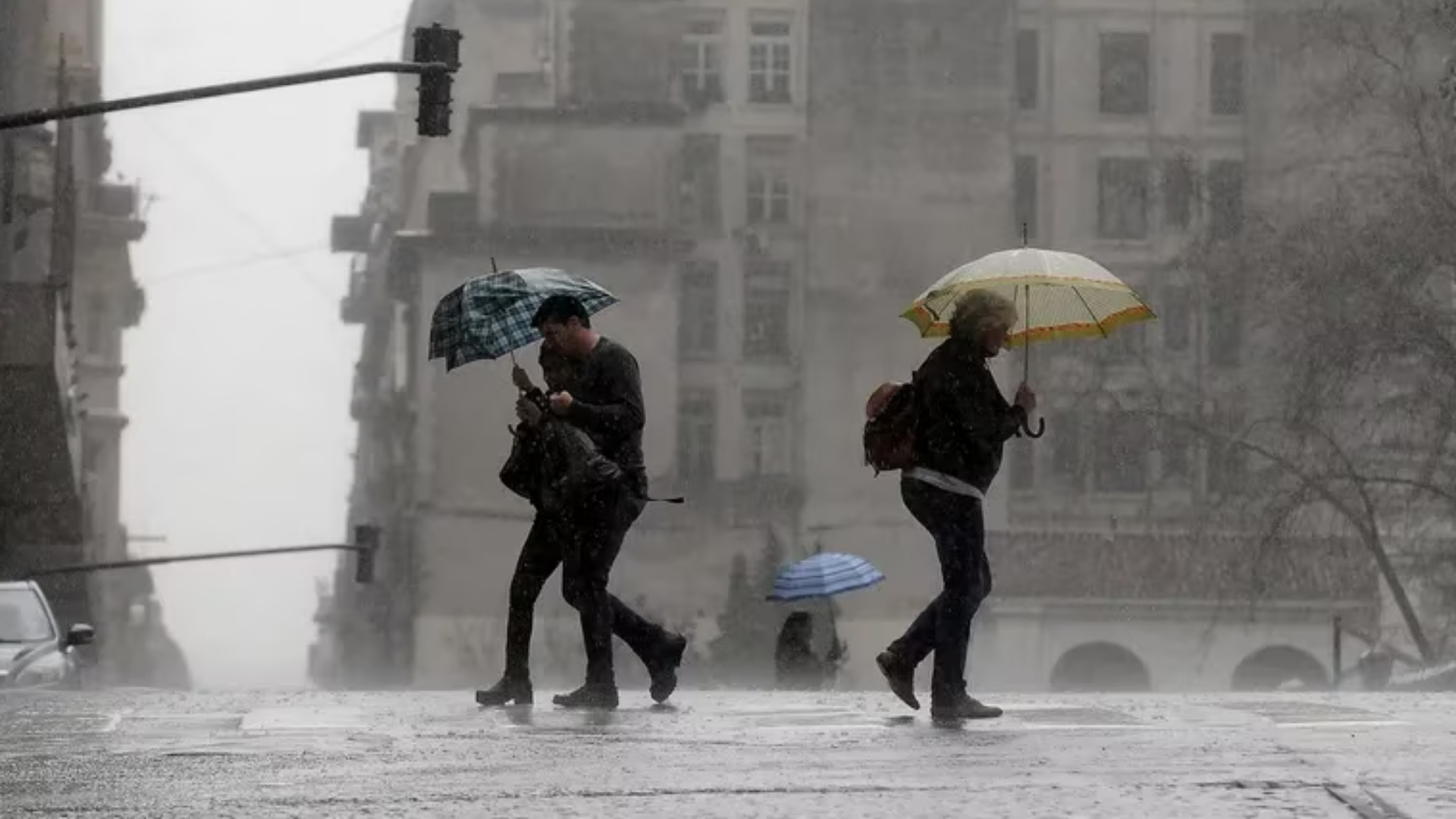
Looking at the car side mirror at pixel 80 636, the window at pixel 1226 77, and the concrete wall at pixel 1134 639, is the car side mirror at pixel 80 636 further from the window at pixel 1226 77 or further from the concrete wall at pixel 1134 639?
the window at pixel 1226 77

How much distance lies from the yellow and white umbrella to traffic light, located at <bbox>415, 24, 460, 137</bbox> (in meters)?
10.4

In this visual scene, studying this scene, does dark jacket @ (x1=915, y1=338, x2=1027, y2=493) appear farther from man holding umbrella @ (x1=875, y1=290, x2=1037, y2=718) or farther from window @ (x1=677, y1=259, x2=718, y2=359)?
window @ (x1=677, y1=259, x2=718, y2=359)

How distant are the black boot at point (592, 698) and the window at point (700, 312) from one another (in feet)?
204

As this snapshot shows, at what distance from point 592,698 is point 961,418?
2.25 metres

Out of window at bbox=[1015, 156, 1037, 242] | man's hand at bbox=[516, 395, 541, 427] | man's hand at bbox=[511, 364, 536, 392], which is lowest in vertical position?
man's hand at bbox=[516, 395, 541, 427]

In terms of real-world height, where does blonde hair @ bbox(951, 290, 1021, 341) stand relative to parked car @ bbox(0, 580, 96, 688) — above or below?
above

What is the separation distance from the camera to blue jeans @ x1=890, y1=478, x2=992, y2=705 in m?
12.4

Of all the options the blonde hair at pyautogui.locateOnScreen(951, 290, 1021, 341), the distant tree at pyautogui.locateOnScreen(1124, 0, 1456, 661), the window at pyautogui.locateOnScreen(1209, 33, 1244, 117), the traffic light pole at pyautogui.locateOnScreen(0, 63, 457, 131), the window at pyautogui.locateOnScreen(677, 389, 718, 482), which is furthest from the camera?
the window at pyautogui.locateOnScreen(1209, 33, 1244, 117)

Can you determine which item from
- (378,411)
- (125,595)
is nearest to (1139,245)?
(378,411)

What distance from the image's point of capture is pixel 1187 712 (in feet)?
A: 42.7

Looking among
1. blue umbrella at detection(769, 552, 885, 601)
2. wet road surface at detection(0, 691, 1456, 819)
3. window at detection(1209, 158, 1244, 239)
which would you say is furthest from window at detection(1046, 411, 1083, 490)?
wet road surface at detection(0, 691, 1456, 819)

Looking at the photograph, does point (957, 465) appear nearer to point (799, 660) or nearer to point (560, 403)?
point (560, 403)

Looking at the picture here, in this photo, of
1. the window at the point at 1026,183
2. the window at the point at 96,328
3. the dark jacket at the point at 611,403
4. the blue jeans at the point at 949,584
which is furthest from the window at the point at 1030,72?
the blue jeans at the point at 949,584

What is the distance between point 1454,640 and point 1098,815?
54.0 m
